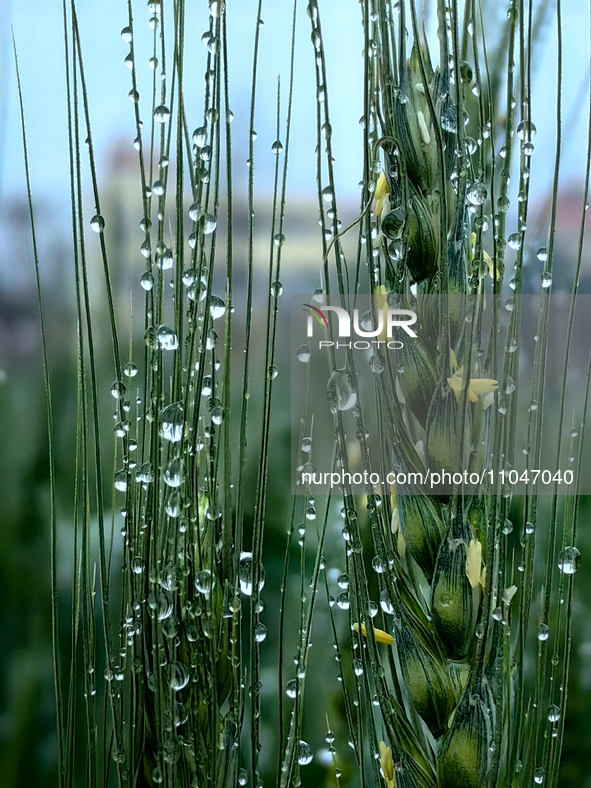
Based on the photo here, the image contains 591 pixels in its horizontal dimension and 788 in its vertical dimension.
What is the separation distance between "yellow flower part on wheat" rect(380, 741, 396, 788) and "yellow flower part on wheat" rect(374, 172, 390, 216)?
350 millimetres

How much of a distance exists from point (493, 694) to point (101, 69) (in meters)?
0.52

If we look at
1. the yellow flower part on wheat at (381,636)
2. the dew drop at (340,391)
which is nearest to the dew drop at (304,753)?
the yellow flower part on wheat at (381,636)

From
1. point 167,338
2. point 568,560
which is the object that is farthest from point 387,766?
point 167,338

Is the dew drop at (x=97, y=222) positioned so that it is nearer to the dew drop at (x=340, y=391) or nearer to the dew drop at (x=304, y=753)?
the dew drop at (x=340, y=391)

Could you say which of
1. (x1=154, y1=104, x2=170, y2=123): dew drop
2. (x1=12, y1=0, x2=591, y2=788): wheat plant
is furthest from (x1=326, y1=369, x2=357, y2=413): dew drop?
(x1=154, y1=104, x2=170, y2=123): dew drop

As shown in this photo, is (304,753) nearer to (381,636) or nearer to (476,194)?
(381,636)

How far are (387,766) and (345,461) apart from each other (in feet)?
0.68

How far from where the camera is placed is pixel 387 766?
1.30ft

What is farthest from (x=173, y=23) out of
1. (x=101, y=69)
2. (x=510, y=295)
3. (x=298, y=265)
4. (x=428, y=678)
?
(x=428, y=678)

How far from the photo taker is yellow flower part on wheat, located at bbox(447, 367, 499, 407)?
35 centimetres

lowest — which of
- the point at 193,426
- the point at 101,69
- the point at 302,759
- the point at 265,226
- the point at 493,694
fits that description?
the point at 302,759

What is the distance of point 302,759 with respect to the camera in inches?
19.0

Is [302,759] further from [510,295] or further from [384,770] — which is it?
[510,295]

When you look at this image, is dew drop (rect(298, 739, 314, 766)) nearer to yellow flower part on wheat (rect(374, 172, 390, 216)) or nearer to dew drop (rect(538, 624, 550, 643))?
dew drop (rect(538, 624, 550, 643))
